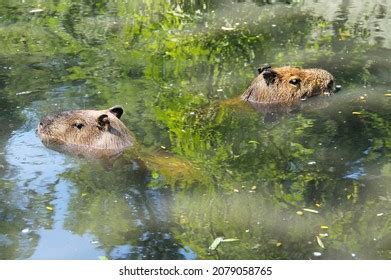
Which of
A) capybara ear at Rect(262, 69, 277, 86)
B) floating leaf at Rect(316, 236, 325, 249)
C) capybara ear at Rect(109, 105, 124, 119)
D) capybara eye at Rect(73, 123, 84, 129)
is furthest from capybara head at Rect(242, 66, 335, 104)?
floating leaf at Rect(316, 236, 325, 249)

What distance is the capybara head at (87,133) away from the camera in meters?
10.6

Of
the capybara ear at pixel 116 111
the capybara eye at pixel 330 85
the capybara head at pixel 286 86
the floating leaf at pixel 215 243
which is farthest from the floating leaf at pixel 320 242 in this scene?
the capybara eye at pixel 330 85

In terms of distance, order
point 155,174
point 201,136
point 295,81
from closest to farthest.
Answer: point 155,174, point 201,136, point 295,81

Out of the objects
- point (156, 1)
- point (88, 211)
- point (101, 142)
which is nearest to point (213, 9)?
point (156, 1)

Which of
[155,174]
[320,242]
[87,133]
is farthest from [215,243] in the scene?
[87,133]

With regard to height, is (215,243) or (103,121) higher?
(103,121)

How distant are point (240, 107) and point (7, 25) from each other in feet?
21.9

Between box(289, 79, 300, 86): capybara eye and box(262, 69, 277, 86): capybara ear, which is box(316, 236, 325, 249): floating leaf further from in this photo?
box(289, 79, 300, 86): capybara eye

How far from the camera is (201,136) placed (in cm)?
1115

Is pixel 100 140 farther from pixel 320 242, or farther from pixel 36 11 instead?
pixel 36 11

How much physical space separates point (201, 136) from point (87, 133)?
1557 mm

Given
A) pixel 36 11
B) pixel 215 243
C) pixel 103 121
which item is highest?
pixel 103 121

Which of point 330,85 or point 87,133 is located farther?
point 330,85

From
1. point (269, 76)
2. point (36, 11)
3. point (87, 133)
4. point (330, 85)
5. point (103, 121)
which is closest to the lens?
point (103, 121)
